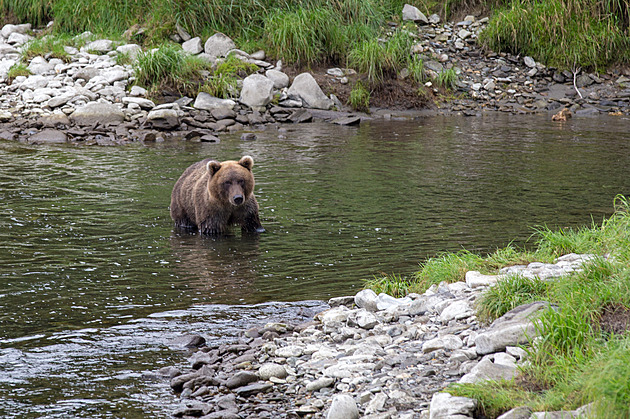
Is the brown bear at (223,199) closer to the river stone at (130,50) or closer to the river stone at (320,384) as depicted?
the river stone at (320,384)

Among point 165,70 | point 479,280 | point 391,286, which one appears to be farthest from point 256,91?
point 479,280

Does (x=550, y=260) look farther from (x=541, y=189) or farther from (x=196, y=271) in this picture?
(x=541, y=189)

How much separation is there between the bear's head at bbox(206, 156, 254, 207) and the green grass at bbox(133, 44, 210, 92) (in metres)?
9.27

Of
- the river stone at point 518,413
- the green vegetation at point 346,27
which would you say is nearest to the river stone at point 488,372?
the river stone at point 518,413

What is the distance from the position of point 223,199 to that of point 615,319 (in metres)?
5.38

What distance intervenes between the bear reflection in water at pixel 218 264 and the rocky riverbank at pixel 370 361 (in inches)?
45.4

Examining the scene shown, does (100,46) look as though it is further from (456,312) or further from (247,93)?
(456,312)

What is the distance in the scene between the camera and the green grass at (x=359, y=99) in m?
18.2

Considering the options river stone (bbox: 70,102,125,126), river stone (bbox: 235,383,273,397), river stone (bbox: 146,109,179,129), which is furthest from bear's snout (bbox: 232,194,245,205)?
river stone (bbox: 70,102,125,126)

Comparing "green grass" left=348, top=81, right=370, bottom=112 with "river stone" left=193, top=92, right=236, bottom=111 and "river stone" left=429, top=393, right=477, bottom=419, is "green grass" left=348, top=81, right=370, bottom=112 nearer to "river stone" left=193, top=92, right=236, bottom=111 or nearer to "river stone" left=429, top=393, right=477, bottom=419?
"river stone" left=193, top=92, right=236, bottom=111

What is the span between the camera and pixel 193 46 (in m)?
18.9

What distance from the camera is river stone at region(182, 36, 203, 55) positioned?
18870mm

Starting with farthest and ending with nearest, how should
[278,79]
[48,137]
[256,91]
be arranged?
[278,79]
[256,91]
[48,137]

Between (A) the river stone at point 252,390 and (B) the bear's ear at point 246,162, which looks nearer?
(A) the river stone at point 252,390
